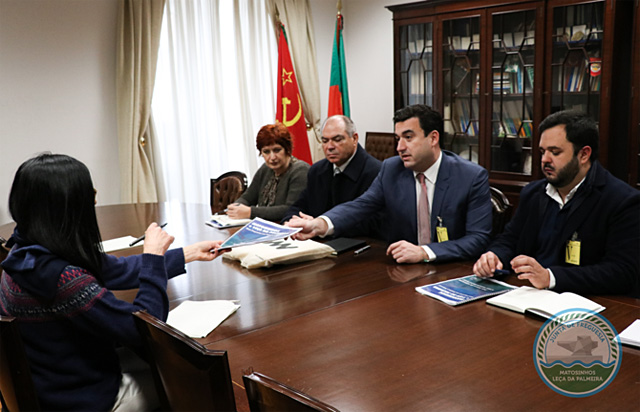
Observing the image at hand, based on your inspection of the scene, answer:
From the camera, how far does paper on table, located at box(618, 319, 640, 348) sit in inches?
63.5

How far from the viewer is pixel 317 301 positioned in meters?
2.10

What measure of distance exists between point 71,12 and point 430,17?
332 centimetres

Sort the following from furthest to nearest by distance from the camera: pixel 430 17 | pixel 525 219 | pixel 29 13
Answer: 1. pixel 430 17
2. pixel 29 13
3. pixel 525 219

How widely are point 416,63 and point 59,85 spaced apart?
3419mm

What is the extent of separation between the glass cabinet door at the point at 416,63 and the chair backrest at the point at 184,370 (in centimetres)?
490

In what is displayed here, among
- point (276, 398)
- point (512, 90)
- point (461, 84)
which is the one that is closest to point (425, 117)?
point (276, 398)

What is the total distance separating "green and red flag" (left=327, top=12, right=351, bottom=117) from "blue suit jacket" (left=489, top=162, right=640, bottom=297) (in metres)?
4.05

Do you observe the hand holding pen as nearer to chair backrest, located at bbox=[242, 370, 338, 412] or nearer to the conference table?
the conference table

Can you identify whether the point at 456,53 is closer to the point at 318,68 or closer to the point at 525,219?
the point at 318,68

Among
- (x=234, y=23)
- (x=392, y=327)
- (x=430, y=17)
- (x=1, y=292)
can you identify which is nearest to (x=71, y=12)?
(x=234, y=23)

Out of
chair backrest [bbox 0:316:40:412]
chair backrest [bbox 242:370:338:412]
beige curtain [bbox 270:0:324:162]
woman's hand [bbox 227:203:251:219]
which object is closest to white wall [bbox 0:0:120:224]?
beige curtain [bbox 270:0:324:162]

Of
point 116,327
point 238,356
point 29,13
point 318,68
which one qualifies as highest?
point 29,13

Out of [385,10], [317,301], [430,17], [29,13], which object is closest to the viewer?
[317,301]

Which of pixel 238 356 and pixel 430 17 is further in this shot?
pixel 430 17
